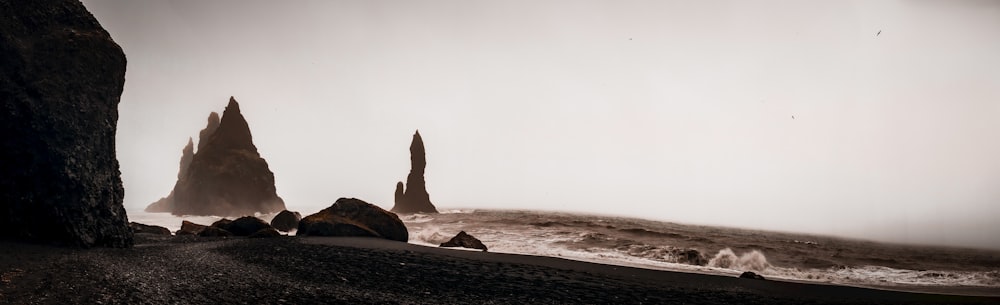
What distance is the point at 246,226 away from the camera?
112 ft

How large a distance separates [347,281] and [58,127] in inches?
583

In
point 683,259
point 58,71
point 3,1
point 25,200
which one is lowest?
point 683,259

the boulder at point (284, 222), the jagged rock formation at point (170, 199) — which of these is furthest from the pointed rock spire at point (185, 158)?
the boulder at point (284, 222)

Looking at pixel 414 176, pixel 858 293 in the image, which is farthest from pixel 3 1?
pixel 414 176

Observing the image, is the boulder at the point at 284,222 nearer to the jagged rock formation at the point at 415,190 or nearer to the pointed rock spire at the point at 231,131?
the pointed rock spire at the point at 231,131

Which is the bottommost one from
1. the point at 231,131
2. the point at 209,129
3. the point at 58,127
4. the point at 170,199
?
the point at 170,199

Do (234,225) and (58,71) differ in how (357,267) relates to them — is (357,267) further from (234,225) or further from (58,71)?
(234,225)

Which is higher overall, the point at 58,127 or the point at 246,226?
the point at 58,127

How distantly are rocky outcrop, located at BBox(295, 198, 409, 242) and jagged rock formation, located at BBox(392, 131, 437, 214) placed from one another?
81.7 metres

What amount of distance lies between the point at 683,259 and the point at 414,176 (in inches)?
3877

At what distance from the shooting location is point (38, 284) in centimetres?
1038

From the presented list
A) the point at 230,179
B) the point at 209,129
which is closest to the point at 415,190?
the point at 230,179

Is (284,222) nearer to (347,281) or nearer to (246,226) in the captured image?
(246,226)

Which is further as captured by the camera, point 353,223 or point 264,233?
point 353,223
